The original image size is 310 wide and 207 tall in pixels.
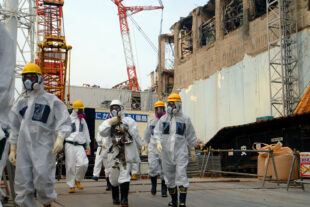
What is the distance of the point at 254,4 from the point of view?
29.6 meters

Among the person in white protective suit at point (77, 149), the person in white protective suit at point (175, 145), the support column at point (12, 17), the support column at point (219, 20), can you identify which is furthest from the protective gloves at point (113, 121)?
the support column at point (219, 20)

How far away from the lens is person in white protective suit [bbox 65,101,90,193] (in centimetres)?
959

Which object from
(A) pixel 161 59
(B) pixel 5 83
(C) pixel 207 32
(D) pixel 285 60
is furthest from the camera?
(A) pixel 161 59

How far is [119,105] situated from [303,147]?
1114 centimetres

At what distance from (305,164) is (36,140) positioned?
8069 millimetres

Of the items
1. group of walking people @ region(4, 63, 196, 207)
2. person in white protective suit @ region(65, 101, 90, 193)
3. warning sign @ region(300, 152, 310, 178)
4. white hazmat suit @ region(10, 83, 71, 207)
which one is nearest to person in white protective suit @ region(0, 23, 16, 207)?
group of walking people @ region(4, 63, 196, 207)

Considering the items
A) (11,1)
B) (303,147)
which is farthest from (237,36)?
(11,1)

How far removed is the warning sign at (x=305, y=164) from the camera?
1063 cm

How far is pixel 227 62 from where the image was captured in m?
31.8

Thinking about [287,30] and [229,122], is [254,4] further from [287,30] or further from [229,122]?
[229,122]

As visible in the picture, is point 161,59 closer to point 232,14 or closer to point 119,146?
point 232,14

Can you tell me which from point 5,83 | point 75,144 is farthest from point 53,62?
point 5,83

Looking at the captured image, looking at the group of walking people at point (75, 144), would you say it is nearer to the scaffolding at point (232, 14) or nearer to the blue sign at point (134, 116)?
the blue sign at point (134, 116)

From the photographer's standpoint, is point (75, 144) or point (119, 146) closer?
point (119, 146)
